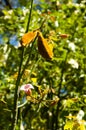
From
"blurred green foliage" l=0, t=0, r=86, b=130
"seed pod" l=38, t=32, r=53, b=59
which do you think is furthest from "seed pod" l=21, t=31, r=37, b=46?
"blurred green foliage" l=0, t=0, r=86, b=130

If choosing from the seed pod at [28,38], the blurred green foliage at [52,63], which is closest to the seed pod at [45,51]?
the seed pod at [28,38]

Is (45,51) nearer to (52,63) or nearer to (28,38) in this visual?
(28,38)

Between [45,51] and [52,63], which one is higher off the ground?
[45,51]

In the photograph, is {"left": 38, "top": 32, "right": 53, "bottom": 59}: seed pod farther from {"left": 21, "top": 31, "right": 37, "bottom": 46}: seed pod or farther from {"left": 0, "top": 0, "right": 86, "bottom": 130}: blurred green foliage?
{"left": 0, "top": 0, "right": 86, "bottom": 130}: blurred green foliage

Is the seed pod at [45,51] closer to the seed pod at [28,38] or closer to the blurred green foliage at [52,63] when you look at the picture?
the seed pod at [28,38]

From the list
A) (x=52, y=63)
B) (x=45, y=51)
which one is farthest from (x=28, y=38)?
(x=52, y=63)

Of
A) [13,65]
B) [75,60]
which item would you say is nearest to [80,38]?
[75,60]

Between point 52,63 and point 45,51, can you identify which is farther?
point 52,63

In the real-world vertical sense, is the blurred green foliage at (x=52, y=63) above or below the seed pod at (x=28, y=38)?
below

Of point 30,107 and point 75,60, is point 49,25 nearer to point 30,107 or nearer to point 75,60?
point 75,60

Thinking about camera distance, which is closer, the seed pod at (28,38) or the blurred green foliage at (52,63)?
the seed pod at (28,38)

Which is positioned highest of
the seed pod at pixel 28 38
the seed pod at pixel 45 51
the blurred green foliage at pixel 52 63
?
the seed pod at pixel 28 38
